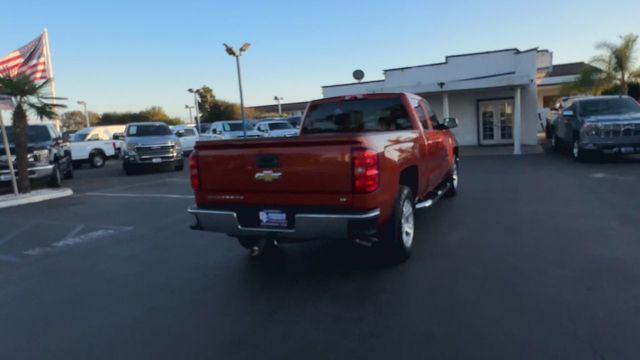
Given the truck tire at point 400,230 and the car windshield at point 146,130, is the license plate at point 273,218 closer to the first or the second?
the truck tire at point 400,230

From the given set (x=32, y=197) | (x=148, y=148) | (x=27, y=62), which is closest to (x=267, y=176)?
(x=32, y=197)

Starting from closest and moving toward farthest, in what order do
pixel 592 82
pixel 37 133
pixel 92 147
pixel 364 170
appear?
pixel 364 170
pixel 37 133
pixel 92 147
pixel 592 82

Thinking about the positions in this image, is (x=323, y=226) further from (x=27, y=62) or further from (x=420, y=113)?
(x=27, y=62)

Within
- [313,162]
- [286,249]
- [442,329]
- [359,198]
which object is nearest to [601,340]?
[442,329]

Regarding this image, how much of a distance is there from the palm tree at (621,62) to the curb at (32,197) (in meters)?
26.3

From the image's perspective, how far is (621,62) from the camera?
24469 millimetres

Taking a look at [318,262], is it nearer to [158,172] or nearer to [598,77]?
[158,172]

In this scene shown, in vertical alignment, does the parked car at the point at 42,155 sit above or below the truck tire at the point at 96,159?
above

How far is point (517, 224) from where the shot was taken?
21.5ft

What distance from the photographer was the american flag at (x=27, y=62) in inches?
458

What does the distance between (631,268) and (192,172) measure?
14.9ft

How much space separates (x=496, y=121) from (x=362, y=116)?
15.9 meters

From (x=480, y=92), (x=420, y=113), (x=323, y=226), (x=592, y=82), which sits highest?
(x=592, y=82)

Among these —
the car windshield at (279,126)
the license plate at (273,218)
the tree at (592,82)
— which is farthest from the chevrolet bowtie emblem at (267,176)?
the tree at (592,82)
